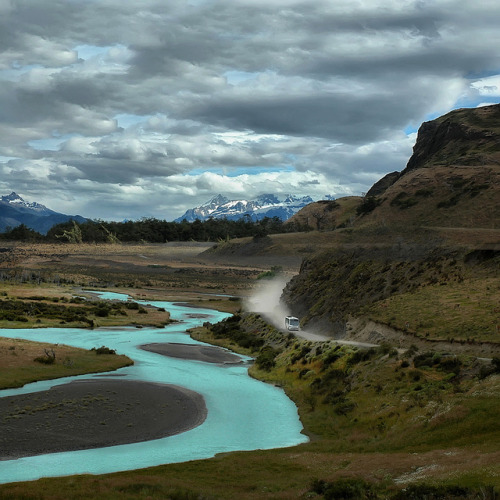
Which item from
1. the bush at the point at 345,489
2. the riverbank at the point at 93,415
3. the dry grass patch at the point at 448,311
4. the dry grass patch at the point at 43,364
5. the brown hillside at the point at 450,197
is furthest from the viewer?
the brown hillside at the point at 450,197

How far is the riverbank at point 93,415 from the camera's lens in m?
34.9

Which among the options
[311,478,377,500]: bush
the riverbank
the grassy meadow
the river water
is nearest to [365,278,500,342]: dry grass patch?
the grassy meadow

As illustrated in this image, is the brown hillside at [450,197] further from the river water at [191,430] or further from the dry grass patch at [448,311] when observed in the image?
the river water at [191,430]

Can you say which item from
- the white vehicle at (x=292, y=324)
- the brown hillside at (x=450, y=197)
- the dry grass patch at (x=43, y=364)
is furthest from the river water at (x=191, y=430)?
the brown hillside at (x=450, y=197)

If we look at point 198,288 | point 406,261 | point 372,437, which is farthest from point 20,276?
point 372,437

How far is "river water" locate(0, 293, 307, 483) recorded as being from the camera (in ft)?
103

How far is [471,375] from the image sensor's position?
126 ft

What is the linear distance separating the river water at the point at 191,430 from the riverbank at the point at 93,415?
3.68 feet

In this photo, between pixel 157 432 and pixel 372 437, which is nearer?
pixel 372 437

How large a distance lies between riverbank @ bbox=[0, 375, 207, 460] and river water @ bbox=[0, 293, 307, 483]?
1.12 meters

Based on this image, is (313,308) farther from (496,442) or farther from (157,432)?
(496,442)

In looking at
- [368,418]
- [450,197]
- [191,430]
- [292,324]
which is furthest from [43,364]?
[450,197]

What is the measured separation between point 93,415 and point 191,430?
7106 mm

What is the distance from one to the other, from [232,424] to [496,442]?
19.7m
